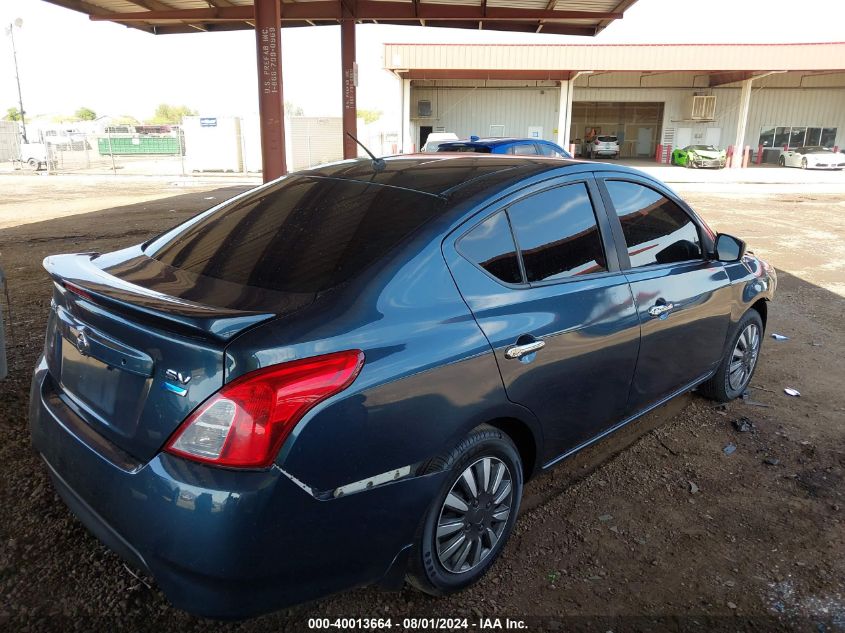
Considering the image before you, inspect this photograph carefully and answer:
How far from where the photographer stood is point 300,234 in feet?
8.61

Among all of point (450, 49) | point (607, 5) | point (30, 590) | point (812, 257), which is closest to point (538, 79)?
point (450, 49)

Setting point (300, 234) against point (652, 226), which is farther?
point (652, 226)

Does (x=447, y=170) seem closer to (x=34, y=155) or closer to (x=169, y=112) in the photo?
(x=34, y=155)

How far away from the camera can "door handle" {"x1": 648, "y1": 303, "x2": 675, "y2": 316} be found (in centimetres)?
323

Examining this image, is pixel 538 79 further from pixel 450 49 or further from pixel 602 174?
pixel 602 174

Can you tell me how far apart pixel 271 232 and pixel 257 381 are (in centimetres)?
103

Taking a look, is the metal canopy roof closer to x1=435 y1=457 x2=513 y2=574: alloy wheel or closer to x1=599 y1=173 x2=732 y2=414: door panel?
x1=599 y1=173 x2=732 y2=414: door panel

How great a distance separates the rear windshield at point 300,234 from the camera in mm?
2348

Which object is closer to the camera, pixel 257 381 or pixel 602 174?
pixel 257 381

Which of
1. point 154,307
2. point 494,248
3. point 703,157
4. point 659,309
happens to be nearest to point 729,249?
point 659,309

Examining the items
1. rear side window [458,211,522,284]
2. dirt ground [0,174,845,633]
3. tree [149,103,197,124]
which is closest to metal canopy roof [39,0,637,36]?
dirt ground [0,174,845,633]

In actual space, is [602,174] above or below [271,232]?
above

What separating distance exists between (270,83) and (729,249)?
10.4m

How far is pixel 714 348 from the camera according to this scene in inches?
156
